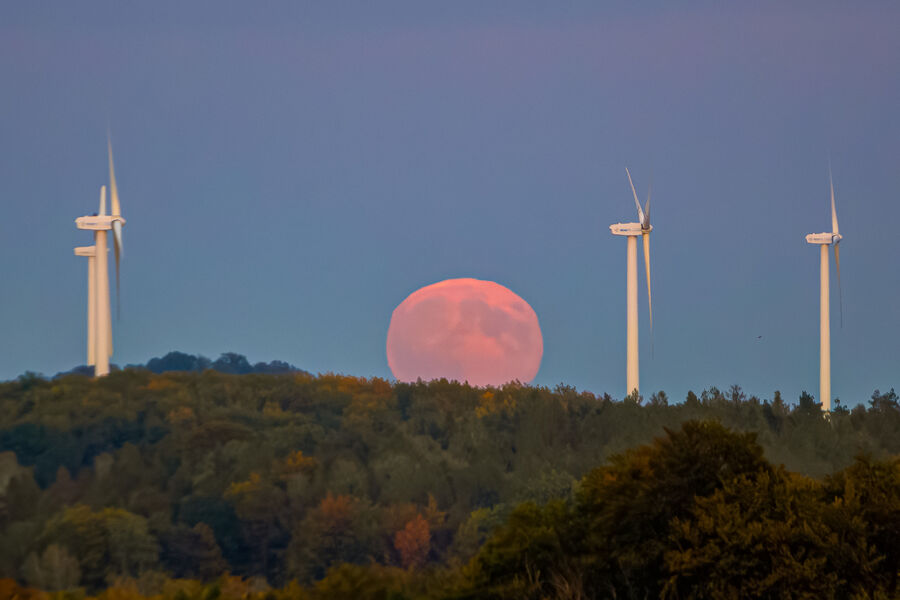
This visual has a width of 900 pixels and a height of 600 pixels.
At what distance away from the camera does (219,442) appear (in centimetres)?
11094

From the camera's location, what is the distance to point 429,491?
96500 millimetres

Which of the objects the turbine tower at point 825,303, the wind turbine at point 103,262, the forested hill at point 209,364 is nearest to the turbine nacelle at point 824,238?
Result: the turbine tower at point 825,303

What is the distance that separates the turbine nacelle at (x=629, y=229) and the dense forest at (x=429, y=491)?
555 inches

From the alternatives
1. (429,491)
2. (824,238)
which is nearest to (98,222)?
(429,491)

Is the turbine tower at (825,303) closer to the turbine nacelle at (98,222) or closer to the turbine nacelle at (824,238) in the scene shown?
the turbine nacelle at (824,238)

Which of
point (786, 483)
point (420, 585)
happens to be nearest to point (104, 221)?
point (420, 585)

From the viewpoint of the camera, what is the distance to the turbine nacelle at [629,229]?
92188mm

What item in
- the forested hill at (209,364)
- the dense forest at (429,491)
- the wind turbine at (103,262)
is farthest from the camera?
the forested hill at (209,364)

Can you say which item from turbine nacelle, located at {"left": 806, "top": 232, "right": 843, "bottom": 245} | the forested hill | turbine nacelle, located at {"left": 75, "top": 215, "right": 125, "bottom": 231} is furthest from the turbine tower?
the forested hill

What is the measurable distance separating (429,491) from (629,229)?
22860mm

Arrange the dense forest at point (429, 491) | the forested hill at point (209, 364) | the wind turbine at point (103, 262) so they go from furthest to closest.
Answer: the forested hill at point (209, 364) < the wind turbine at point (103, 262) < the dense forest at point (429, 491)

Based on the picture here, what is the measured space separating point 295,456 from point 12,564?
27.4 m

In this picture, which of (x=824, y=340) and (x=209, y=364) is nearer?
(x=824, y=340)

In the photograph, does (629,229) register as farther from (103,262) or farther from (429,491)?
(103,262)
